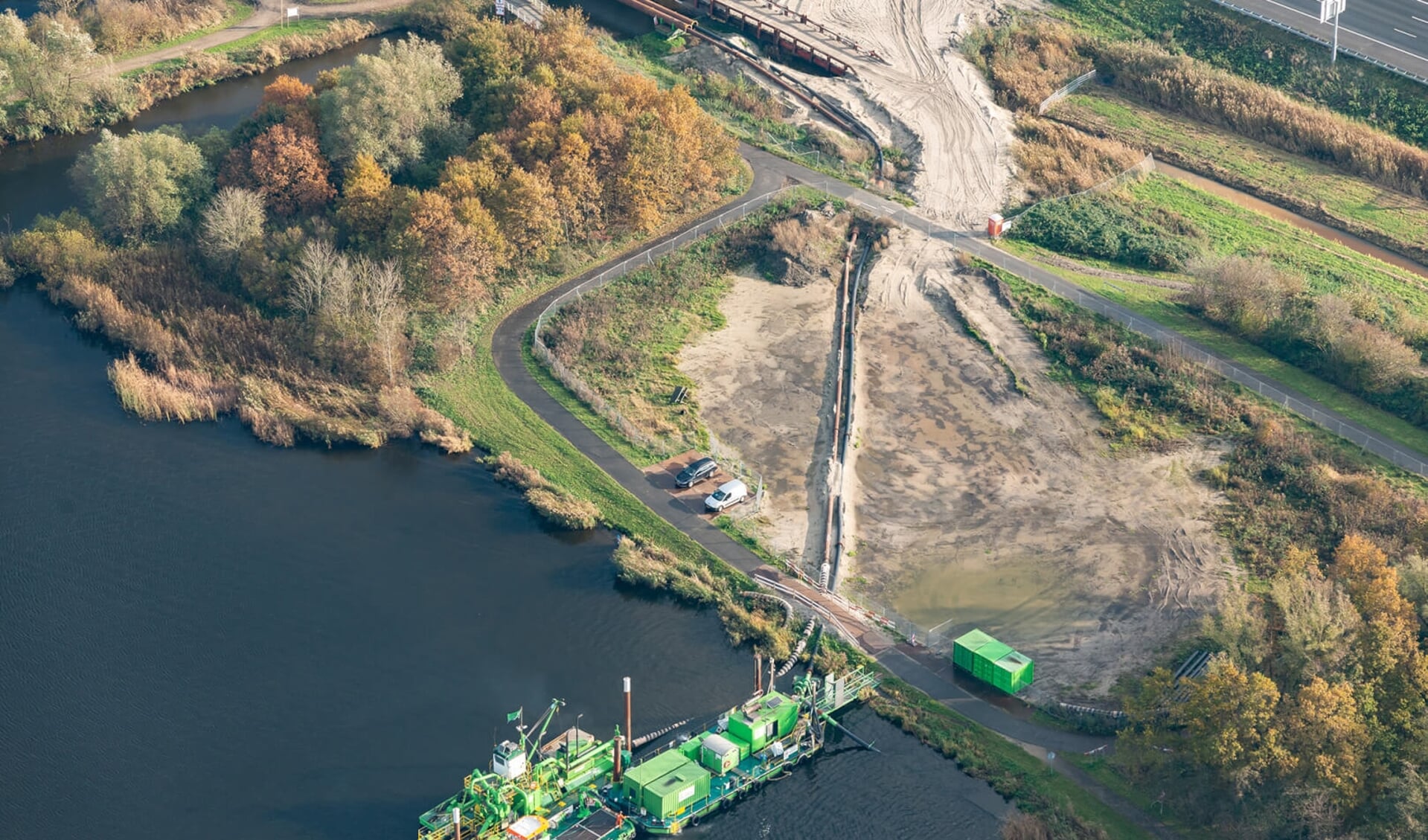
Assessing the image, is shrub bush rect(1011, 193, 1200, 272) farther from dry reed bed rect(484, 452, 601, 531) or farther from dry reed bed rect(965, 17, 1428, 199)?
dry reed bed rect(484, 452, 601, 531)

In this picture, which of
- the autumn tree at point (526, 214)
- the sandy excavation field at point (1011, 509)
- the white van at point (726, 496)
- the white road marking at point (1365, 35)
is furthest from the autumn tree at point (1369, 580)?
the white road marking at point (1365, 35)

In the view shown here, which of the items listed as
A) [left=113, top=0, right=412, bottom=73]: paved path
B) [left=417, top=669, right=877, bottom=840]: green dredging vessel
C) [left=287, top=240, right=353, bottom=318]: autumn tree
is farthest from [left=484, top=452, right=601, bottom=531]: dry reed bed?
[left=113, top=0, right=412, bottom=73]: paved path

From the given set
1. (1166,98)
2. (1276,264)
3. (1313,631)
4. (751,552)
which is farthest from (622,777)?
(1166,98)

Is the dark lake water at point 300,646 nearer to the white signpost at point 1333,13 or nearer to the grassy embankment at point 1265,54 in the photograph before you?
the grassy embankment at point 1265,54

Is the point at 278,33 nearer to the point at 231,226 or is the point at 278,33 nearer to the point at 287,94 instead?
the point at 287,94

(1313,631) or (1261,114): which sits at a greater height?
(1261,114)

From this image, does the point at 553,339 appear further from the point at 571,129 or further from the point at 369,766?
the point at 369,766

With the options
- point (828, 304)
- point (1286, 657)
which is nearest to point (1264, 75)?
point (828, 304)
